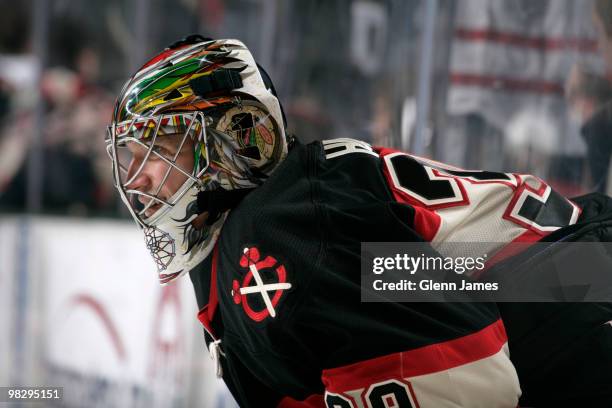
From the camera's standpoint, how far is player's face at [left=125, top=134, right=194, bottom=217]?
1.63 metres

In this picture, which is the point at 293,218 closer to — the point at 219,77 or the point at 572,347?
the point at 219,77

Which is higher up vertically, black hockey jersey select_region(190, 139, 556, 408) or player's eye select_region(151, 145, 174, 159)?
player's eye select_region(151, 145, 174, 159)

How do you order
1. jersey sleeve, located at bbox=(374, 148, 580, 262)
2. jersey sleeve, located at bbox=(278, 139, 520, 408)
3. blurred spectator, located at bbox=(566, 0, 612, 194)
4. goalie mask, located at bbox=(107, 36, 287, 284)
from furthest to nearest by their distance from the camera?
blurred spectator, located at bbox=(566, 0, 612, 194) < goalie mask, located at bbox=(107, 36, 287, 284) < jersey sleeve, located at bbox=(374, 148, 580, 262) < jersey sleeve, located at bbox=(278, 139, 520, 408)

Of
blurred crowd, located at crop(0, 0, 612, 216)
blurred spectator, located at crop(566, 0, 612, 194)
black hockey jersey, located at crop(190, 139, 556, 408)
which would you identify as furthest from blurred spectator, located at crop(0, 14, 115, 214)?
black hockey jersey, located at crop(190, 139, 556, 408)

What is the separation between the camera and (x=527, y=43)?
244cm

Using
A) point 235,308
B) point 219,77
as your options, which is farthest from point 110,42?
point 235,308

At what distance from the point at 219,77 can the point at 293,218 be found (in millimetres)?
390

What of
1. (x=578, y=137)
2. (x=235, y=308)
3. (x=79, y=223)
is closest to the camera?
(x=235, y=308)

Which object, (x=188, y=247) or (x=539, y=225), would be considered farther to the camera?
(x=188, y=247)

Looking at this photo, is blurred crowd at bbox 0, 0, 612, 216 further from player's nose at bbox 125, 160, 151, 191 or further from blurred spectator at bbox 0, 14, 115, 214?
player's nose at bbox 125, 160, 151, 191

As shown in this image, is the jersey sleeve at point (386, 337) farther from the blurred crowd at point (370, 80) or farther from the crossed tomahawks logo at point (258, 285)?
the blurred crowd at point (370, 80)

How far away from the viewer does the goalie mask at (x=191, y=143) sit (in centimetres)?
162

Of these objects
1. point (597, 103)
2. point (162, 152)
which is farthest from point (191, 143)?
point (597, 103)

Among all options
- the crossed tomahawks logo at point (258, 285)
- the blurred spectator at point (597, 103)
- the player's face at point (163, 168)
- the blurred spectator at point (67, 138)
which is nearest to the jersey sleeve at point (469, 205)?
the crossed tomahawks logo at point (258, 285)
